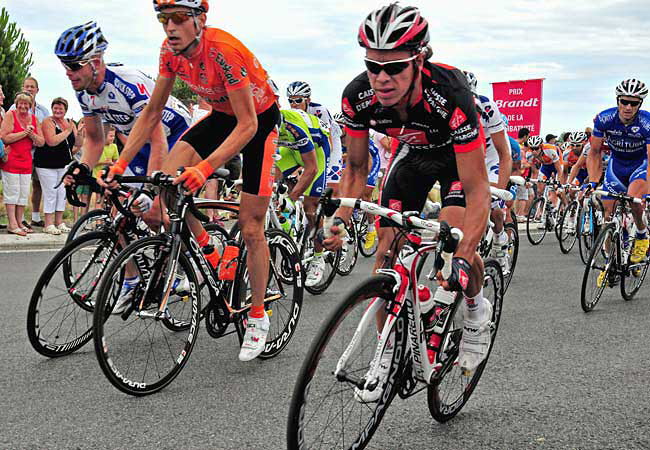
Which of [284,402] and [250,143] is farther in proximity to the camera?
[250,143]

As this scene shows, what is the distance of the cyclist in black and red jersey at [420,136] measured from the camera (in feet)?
10.8

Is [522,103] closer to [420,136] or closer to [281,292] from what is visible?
[281,292]

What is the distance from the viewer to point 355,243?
359 inches

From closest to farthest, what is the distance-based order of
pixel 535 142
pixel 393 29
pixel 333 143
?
pixel 393 29
pixel 333 143
pixel 535 142

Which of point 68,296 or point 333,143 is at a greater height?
point 333,143

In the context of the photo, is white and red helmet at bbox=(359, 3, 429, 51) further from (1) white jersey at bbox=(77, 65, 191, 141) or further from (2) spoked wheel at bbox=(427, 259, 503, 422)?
(1) white jersey at bbox=(77, 65, 191, 141)

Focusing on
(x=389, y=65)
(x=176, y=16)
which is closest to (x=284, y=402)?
(x=389, y=65)

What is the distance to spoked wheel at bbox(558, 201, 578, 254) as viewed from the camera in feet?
40.9

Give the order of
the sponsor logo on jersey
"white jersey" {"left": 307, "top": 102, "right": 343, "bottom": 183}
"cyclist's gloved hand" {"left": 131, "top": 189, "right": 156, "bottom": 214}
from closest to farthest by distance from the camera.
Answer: the sponsor logo on jersey < "cyclist's gloved hand" {"left": 131, "top": 189, "right": 156, "bottom": 214} < "white jersey" {"left": 307, "top": 102, "right": 343, "bottom": 183}

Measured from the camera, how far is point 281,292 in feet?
17.6

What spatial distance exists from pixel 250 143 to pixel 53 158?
755 cm

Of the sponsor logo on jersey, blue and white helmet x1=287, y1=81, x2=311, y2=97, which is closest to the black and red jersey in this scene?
the sponsor logo on jersey

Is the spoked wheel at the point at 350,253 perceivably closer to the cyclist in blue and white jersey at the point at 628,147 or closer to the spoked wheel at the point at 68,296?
the cyclist in blue and white jersey at the point at 628,147

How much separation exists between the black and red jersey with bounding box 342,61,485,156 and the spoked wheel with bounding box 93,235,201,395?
1.38m
